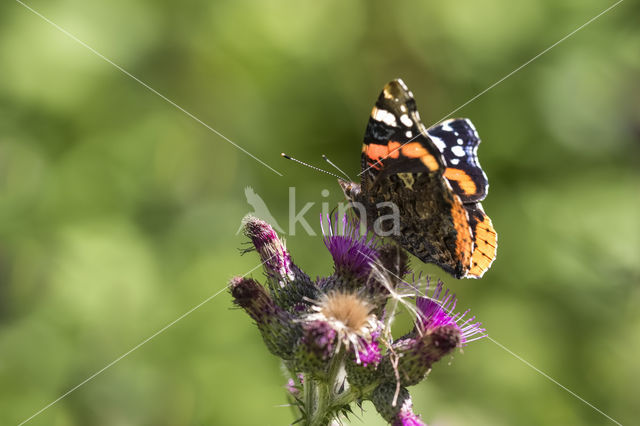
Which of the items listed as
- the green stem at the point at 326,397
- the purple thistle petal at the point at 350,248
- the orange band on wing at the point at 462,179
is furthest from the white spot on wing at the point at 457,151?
the green stem at the point at 326,397

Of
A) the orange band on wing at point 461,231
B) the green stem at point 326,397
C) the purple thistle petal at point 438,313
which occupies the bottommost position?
the green stem at point 326,397

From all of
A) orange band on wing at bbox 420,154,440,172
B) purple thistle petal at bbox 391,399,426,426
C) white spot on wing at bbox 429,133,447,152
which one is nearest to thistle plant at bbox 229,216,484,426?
purple thistle petal at bbox 391,399,426,426

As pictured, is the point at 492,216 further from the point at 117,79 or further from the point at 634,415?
the point at 117,79

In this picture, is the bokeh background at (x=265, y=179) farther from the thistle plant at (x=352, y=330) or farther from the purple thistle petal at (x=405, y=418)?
the purple thistle petal at (x=405, y=418)

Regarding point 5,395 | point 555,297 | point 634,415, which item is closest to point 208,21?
point 5,395

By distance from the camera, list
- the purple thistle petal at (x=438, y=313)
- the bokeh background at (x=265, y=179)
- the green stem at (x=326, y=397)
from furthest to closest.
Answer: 1. the bokeh background at (x=265, y=179)
2. the purple thistle petal at (x=438, y=313)
3. the green stem at (x=326, y=397)

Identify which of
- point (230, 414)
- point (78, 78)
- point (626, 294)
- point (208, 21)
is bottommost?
point (230, 414)

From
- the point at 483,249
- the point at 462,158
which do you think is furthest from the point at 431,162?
the point at 483,249
